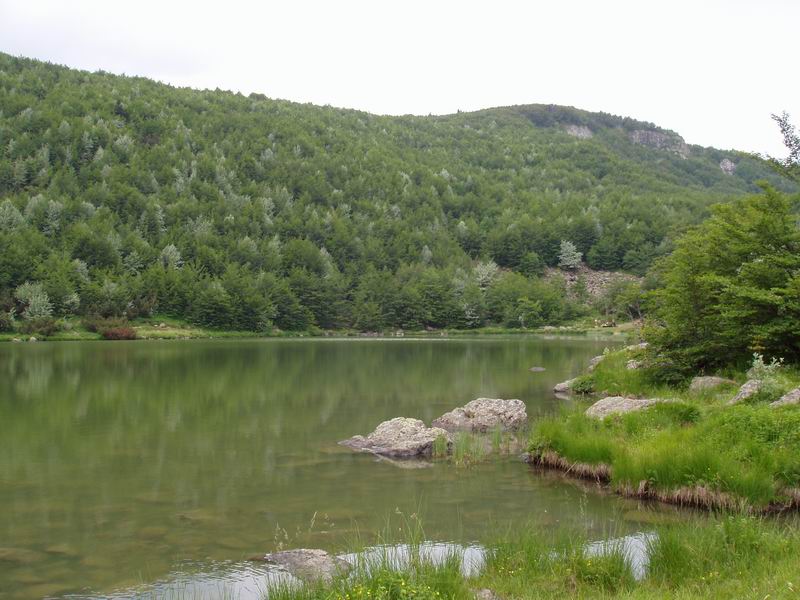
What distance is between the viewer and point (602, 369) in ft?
112

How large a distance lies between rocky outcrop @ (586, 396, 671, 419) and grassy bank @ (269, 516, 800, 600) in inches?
345

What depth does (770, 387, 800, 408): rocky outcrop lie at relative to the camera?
52.5 ft

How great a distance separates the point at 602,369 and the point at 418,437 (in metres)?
16.2

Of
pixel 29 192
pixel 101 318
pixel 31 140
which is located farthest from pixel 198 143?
pixel 101 318

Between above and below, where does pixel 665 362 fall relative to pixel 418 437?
above

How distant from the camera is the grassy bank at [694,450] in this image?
13.6 meters

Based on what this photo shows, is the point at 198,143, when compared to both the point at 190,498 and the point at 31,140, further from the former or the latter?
the point at 190,498

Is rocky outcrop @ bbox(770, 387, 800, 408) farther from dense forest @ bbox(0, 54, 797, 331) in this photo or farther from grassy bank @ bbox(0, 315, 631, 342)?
dense forest @ bbox(0, 54, 797, 331)

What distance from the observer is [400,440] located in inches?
829

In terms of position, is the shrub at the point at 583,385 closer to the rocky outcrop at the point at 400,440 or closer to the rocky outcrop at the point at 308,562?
the rocky outcrop at the point at 400,440

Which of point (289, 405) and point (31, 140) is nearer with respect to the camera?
point (289, 405)

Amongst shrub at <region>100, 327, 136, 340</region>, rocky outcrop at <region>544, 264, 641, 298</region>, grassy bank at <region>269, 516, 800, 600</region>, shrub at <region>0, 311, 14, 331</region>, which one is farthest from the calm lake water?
rocky outcrop at <region>544, 264, 641, 298</region>

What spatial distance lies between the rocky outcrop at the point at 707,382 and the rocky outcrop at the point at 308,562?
647 inches

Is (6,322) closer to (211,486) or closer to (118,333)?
(118,333)
